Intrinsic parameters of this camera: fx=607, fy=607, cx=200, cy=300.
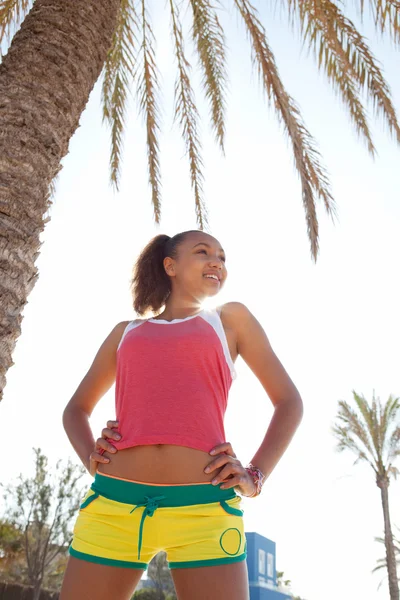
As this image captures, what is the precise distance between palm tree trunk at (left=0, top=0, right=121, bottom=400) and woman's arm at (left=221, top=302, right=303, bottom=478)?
120 cm

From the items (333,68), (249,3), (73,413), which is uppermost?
(249,3)

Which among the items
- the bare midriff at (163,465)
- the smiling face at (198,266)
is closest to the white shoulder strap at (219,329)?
the smiling face at (198,266)

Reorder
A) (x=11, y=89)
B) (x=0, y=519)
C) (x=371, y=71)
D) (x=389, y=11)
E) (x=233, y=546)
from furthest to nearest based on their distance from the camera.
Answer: (x=0, y=519) → (x=371, y=71) → (x=389, y=11) → (x=11, y=89) → (x=233, y=546)

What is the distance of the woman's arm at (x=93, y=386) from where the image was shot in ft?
9.11

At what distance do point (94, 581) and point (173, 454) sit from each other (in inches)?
20.1

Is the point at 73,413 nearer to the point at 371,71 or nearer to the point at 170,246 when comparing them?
the point at 170,246

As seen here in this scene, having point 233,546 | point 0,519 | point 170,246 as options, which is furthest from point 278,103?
point 0,519

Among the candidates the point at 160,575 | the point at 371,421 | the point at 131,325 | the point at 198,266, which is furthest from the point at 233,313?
the point at 160,575

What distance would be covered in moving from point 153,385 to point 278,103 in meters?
5.37

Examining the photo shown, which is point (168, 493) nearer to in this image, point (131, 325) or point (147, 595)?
point (131, 325)

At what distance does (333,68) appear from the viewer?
698cm

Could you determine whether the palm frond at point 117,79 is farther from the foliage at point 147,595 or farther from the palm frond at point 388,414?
the foliage at point 147,595

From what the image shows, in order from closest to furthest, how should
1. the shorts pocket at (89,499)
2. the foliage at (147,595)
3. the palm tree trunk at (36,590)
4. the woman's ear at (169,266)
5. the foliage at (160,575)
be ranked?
the shorts pocket at (89,499)
the woman's ear at (169,266)
the palm tree trunk at (36,590)
the foliage at (160,575)
the foliage at (147,595)

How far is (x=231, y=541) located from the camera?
6.93 ft
